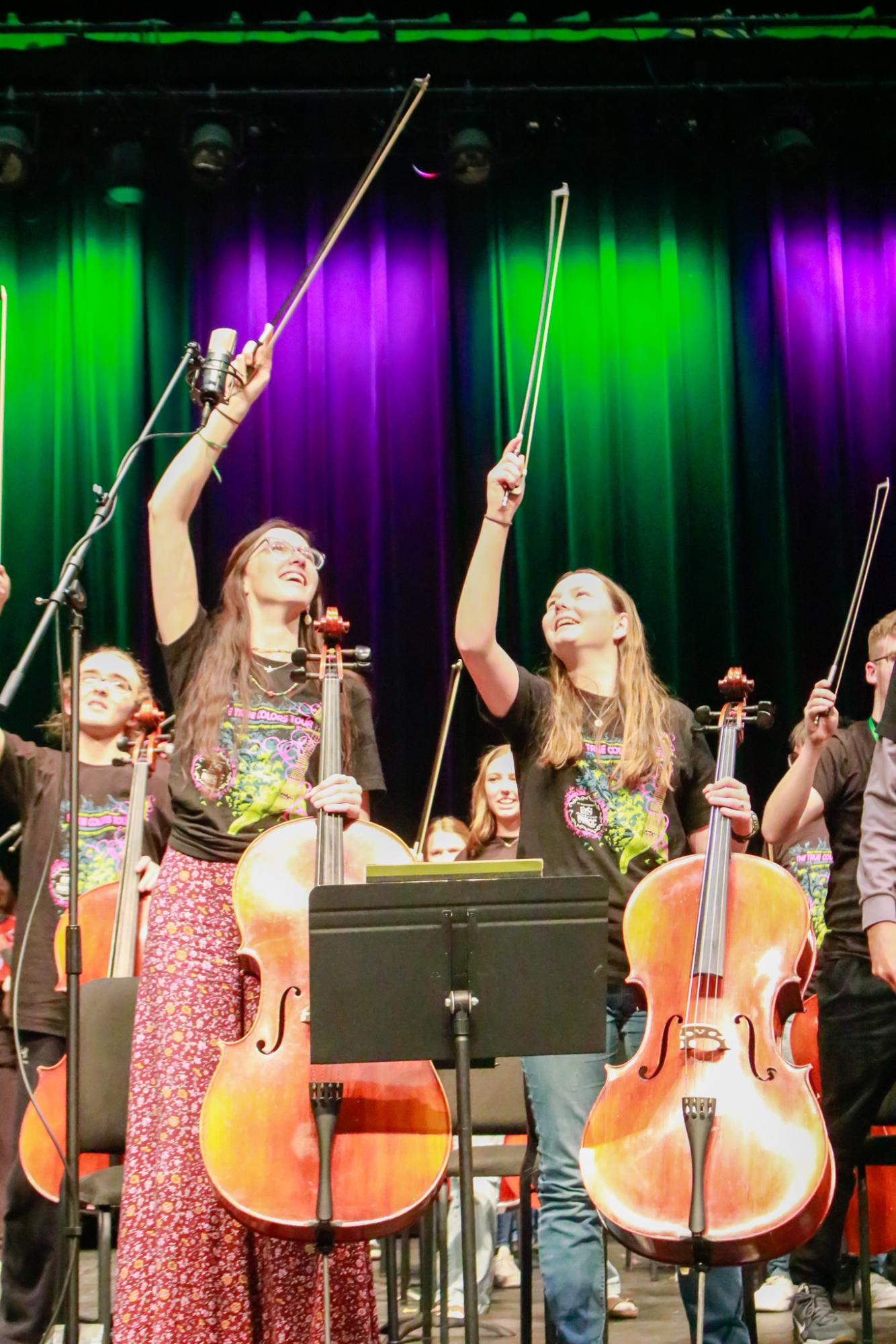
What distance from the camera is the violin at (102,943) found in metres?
3.05

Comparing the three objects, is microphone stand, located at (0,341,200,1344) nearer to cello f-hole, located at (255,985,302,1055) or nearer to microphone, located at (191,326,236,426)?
microphone, located at (191,326,236,426)

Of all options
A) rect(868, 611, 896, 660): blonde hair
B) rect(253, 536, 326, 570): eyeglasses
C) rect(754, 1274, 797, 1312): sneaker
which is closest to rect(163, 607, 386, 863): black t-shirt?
rect(253, 536, 326, 570): eyeglasses

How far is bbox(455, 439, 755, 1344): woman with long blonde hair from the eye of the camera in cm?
254

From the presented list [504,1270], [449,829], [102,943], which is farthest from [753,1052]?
[449,829]

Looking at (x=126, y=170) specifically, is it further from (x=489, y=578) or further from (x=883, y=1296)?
(x=883, y=1296)

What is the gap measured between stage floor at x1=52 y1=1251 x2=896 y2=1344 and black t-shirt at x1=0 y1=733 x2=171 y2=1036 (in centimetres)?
78

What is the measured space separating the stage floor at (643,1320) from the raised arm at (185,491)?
5.70 ft

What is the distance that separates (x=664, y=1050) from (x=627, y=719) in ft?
2.33

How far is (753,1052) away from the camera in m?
2.43

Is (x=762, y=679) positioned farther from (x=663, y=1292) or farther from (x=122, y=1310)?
(x=122, y=1310)

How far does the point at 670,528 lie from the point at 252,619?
3.65m

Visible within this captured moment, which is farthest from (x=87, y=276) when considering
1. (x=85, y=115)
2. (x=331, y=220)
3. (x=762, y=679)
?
(x=762, y=679)

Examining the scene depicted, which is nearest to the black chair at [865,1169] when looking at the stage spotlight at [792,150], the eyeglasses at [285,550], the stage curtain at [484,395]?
the eyeglasses at [285,550]

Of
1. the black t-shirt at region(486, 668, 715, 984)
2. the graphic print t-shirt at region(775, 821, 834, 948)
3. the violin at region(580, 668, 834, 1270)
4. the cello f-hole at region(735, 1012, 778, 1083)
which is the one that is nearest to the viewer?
the violin at region(580, 668, 834, 1270)
